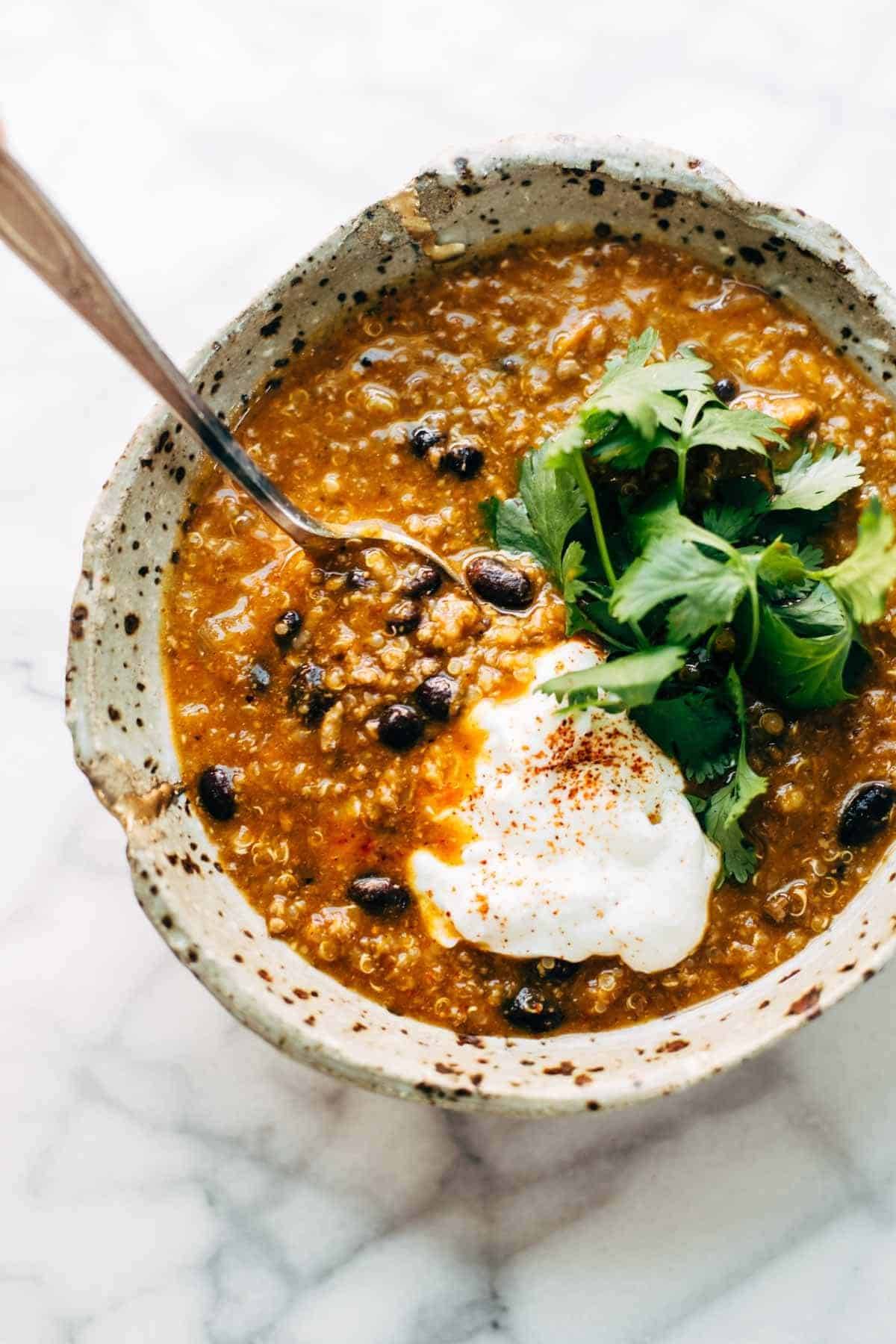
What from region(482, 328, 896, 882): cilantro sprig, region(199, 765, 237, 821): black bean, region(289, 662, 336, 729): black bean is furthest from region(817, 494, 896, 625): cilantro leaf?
region(199, 765, 237, 821): black bean

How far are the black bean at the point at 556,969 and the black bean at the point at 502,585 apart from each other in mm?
592

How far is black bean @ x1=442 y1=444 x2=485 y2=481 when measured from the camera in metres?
2.35

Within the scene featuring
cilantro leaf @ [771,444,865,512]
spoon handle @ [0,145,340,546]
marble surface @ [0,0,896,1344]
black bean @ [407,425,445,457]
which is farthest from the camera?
marble surface @ [0,0,896,1344]

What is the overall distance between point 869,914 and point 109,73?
218 cm

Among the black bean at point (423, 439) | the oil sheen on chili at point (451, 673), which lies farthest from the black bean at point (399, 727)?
the black bean at point (423, 439)

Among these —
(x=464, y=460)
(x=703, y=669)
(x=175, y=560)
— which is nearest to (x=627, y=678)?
(x=703, y=669)

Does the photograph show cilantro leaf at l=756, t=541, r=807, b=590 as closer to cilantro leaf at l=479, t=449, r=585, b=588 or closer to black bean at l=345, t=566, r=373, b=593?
cilantro leaf at l=479, t=449, r=585, b=588

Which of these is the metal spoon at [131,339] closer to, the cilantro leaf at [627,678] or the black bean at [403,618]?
the black bean at [403,618]

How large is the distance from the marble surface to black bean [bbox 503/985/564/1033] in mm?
319

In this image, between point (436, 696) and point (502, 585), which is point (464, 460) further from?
point (436, 696)

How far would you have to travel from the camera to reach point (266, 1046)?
8.28ft

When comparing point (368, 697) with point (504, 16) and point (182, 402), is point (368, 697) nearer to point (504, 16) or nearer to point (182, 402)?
point (182, 402)

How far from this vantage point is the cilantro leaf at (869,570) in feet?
6.69

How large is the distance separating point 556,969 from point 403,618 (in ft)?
2.10
